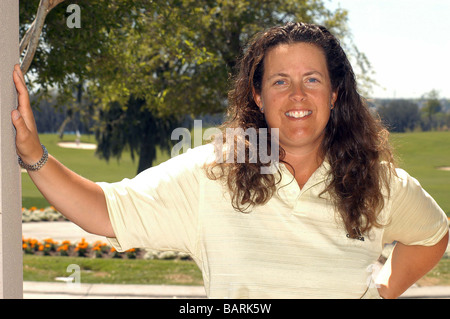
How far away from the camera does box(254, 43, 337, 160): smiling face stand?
1.95 metres

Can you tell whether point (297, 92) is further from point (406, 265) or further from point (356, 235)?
point (406, 265)

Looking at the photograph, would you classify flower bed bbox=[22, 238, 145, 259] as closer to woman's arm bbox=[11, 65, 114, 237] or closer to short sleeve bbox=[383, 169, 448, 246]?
short sleeve bbox=[383, 169, 448, 246]

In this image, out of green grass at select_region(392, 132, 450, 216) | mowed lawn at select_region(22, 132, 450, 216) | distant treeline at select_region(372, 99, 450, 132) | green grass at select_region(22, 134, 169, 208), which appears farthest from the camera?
distant treeline at select_region(372, 99, 450, 132)

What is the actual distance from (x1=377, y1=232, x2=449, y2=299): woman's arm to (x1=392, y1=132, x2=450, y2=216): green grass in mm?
19970

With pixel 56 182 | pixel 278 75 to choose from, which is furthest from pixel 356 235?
pixel 56 182

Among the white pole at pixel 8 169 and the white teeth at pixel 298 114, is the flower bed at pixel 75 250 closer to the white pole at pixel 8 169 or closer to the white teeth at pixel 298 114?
the white teeth at pixel 298 114

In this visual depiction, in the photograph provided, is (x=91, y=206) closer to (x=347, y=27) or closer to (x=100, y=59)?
(x=100, y=59)

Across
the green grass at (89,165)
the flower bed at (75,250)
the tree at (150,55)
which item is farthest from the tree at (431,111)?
the flower bed at (75,250)

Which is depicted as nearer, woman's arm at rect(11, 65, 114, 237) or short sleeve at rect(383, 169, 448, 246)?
woman's arm at rect(11, 65, 114, 237)

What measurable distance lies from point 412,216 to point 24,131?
1355 mm

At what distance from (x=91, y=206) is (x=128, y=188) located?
0.45 ft

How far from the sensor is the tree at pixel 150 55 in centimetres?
660

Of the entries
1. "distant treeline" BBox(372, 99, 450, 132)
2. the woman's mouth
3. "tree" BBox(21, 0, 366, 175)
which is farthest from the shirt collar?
"distant treeline" BBox(372, 99, 450, 132)

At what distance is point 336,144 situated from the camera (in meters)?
2.14
